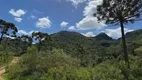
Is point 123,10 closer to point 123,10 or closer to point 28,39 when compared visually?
point 123,10

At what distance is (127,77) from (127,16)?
8155 mm

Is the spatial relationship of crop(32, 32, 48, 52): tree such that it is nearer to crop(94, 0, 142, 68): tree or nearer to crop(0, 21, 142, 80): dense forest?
crop(0, 21, 142, 80): dense forest

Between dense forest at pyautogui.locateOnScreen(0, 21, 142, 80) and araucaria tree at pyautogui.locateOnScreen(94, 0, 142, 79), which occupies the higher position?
araucaria tree at pyautogui.locateOnScreen(94, 0, 142, 79)

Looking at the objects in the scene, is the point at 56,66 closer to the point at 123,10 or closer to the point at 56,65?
the point at 56,65

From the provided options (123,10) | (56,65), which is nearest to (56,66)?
(56,65)

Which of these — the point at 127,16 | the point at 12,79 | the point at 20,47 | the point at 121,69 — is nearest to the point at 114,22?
the point at 127,16

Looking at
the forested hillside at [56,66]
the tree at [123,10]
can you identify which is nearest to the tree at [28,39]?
the forested hillside at [56,66]

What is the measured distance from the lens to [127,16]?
29.6m

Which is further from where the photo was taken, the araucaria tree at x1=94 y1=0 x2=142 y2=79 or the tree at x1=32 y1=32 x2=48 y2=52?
the tree at x1=32 y1=32 x2=48 y2=52

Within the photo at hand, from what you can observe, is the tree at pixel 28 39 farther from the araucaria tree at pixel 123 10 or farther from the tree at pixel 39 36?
the araucaria tree at pixel 123 10

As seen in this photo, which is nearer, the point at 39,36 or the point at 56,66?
the point at 56,66

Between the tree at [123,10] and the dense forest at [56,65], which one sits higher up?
the tree at [123,10]

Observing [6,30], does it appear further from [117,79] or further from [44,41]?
[117,79]

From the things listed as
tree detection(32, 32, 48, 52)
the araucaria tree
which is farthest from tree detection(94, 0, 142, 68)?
tree detection(32, 32, 48, 52)
